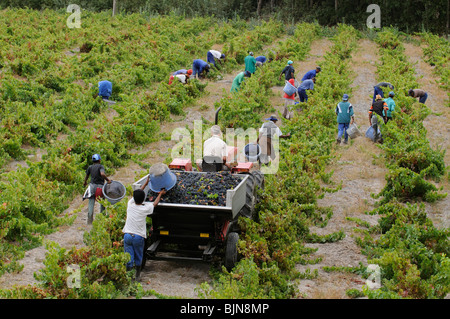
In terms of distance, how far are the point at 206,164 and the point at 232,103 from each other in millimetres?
7203

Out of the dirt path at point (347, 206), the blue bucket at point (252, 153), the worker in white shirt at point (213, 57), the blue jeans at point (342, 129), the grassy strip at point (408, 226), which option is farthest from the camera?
the worker in white shirt at point (213, 57)

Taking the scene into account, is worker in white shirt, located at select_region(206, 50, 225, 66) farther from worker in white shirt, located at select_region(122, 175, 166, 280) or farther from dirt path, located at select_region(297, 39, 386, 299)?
worker in white shirt, located at select_region(122, 175, 166, 280)

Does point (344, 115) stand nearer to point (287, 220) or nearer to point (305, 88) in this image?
point (305, 88)

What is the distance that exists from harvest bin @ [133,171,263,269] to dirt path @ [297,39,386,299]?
55.6 inches

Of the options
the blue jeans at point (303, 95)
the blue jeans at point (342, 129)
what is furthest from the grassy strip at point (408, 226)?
the blue jeans at point (303, 95)

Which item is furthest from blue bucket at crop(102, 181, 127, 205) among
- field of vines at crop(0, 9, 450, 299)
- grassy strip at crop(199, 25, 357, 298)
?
grassy strip at crop(199, 25, 357, 298)

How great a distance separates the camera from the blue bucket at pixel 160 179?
340 inches

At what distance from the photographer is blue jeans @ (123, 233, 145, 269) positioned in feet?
27.6

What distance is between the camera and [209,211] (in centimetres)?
845

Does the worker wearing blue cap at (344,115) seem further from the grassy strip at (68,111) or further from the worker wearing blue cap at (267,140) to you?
the grassy strip at (68,111)

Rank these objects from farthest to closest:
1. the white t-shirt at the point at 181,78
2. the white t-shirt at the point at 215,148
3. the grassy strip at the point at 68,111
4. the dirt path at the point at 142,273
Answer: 1. the white t-shirt at the point at 181,78
2. the grassy strip at the point at 68,111
3. the white t-shirt at the point at 215,148
4. the dirt path at the point at 142,273

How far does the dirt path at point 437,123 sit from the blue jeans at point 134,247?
567 cm
